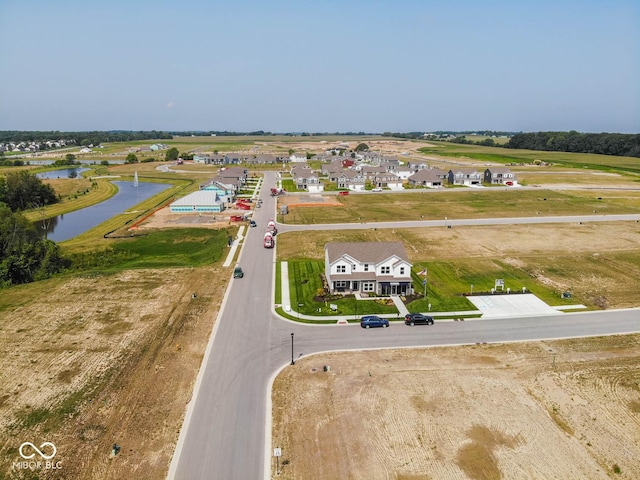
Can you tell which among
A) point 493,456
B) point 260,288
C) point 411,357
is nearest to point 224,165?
point 260,288

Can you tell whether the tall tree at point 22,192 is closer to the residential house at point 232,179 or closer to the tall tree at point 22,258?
the residential house at point 232,179

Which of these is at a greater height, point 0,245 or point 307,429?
point 0,245

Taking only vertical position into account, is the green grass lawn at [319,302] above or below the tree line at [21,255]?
below

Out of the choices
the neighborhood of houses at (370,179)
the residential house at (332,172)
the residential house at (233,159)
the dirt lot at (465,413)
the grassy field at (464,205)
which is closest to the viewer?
the dirt lot at (465,413)

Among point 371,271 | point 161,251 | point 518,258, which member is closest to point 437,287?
point 371,271

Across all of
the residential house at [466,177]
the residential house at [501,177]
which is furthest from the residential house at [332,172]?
the residential house at [501,177]

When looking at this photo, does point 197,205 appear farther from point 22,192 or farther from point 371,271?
point 371,271

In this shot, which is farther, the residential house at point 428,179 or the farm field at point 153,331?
the residential house at point 428,179

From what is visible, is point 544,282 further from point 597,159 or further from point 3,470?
point 597,159
